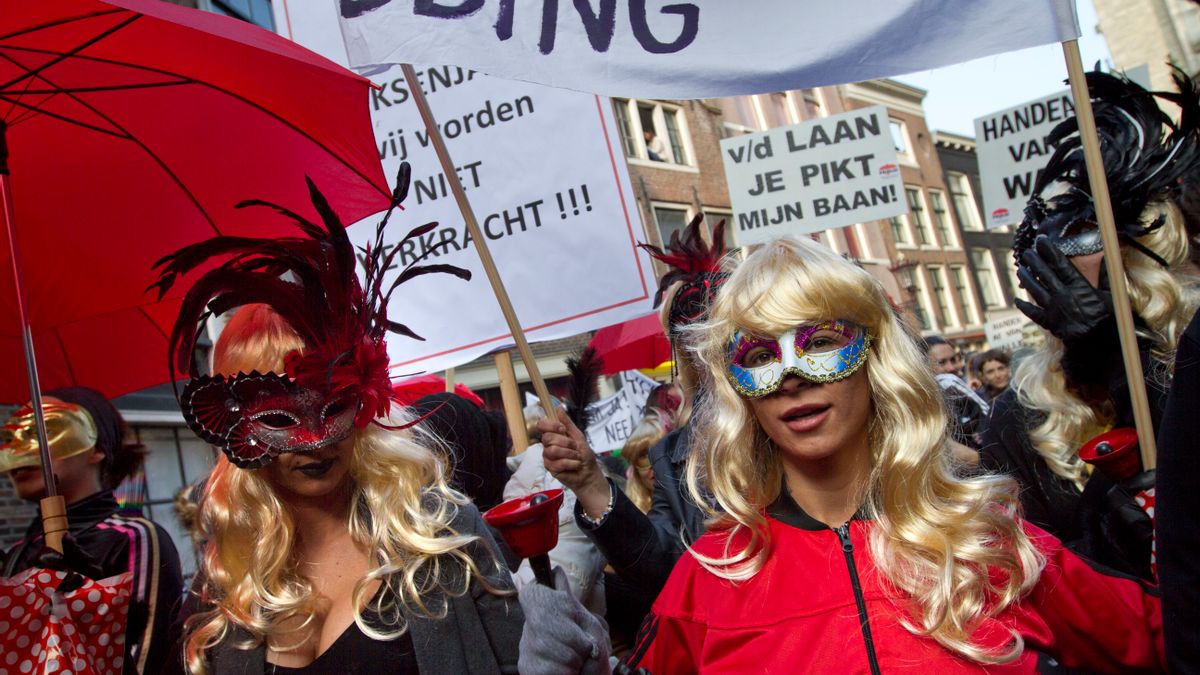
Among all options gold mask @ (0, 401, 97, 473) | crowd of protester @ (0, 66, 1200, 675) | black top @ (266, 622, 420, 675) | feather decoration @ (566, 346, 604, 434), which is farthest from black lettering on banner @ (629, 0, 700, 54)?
gold mask @ (0, 401, 97, 473)

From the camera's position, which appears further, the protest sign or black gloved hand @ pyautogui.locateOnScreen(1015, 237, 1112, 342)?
the protest sign

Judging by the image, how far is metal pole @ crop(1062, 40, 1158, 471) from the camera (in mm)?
2164

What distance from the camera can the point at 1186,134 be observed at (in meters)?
2.91

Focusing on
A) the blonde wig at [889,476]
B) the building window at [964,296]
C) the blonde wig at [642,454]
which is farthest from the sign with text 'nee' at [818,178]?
the building window at [964,296]

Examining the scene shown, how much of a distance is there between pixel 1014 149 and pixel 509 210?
4682 millimetres

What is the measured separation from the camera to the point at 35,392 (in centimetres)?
278

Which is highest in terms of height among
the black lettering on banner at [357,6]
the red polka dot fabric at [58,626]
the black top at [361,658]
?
the black lettering on banner at [357,6]

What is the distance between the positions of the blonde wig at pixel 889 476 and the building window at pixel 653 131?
2043 cm

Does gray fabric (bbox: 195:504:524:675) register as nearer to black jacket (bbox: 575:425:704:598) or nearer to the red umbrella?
black jacket (bbox: 575:425:704:598)

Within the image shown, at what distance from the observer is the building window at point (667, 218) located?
76.1 ft

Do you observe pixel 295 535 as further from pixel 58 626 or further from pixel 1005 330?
pixel 1005 330

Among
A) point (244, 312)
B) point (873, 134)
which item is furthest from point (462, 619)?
point (873, 134)

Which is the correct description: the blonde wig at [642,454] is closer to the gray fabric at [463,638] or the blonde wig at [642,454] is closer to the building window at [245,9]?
the gray fabric at [463,638]

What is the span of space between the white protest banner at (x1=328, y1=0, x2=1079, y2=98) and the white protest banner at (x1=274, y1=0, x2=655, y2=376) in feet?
5.38
